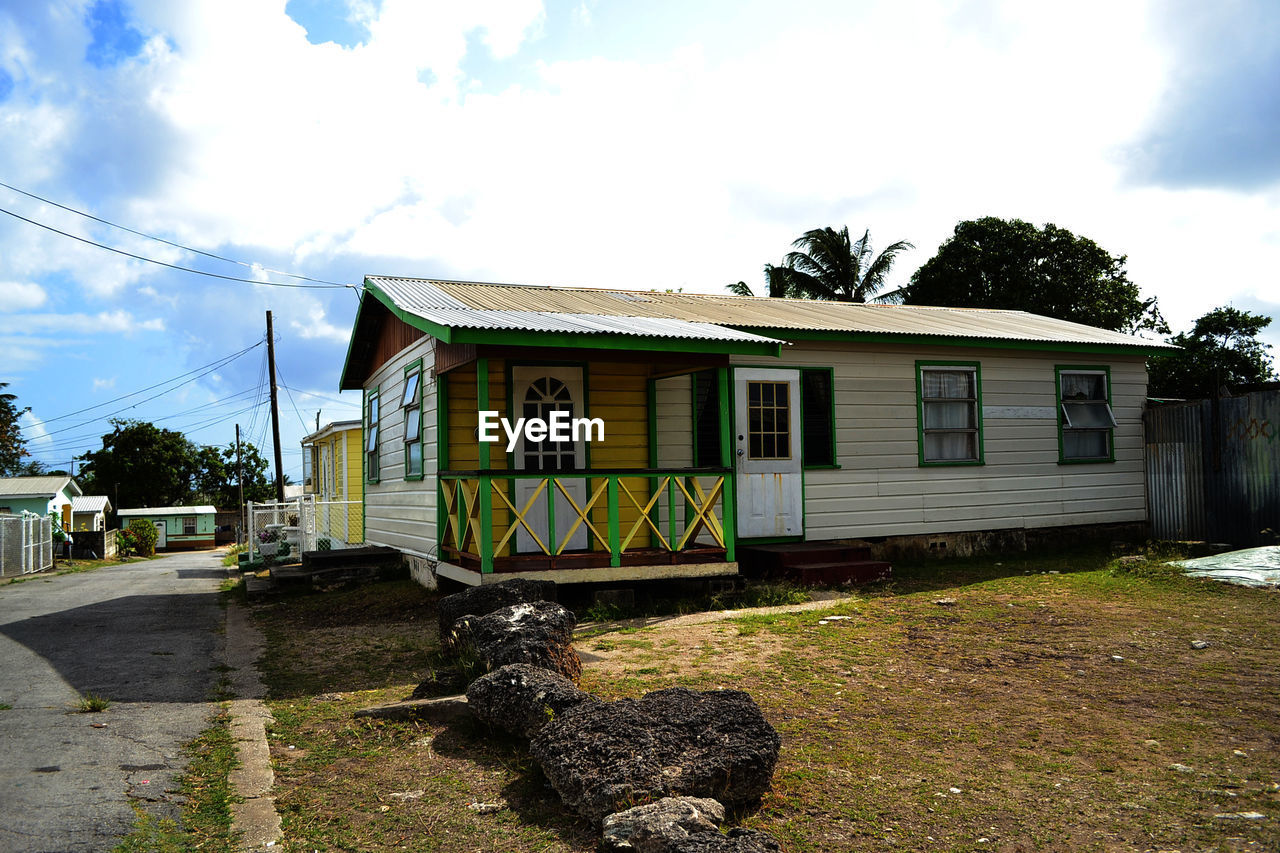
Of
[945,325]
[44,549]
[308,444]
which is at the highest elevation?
[945,325]

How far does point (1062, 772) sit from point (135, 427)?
177 feet

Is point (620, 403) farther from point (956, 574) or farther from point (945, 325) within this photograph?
point (945, 325)

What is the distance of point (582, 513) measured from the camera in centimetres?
911

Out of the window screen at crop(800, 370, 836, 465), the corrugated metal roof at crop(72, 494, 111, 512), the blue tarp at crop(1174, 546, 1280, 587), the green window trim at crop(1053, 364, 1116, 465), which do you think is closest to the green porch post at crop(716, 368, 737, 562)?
the window screen at crop(800, 370, 836, 465)

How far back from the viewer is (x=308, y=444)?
2331 centimetres

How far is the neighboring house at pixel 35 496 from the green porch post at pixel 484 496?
1424 inches

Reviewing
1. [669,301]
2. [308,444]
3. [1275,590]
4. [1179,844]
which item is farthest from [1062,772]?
[308,444]

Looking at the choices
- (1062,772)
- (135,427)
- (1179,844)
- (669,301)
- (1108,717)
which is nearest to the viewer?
(1179,844)

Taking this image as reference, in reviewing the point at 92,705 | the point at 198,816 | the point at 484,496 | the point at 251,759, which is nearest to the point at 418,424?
the point at 484,496

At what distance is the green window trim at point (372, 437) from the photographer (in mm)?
15062

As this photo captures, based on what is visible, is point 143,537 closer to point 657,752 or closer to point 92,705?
point 92,705

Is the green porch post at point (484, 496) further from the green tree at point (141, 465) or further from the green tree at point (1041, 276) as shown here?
the green tree at point (141, 465)

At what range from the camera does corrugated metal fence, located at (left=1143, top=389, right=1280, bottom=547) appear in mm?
12781

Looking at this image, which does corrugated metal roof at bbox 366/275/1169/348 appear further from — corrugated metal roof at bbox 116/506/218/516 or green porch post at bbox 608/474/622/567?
corrugated metal roof at bbox 116/506/218/516
